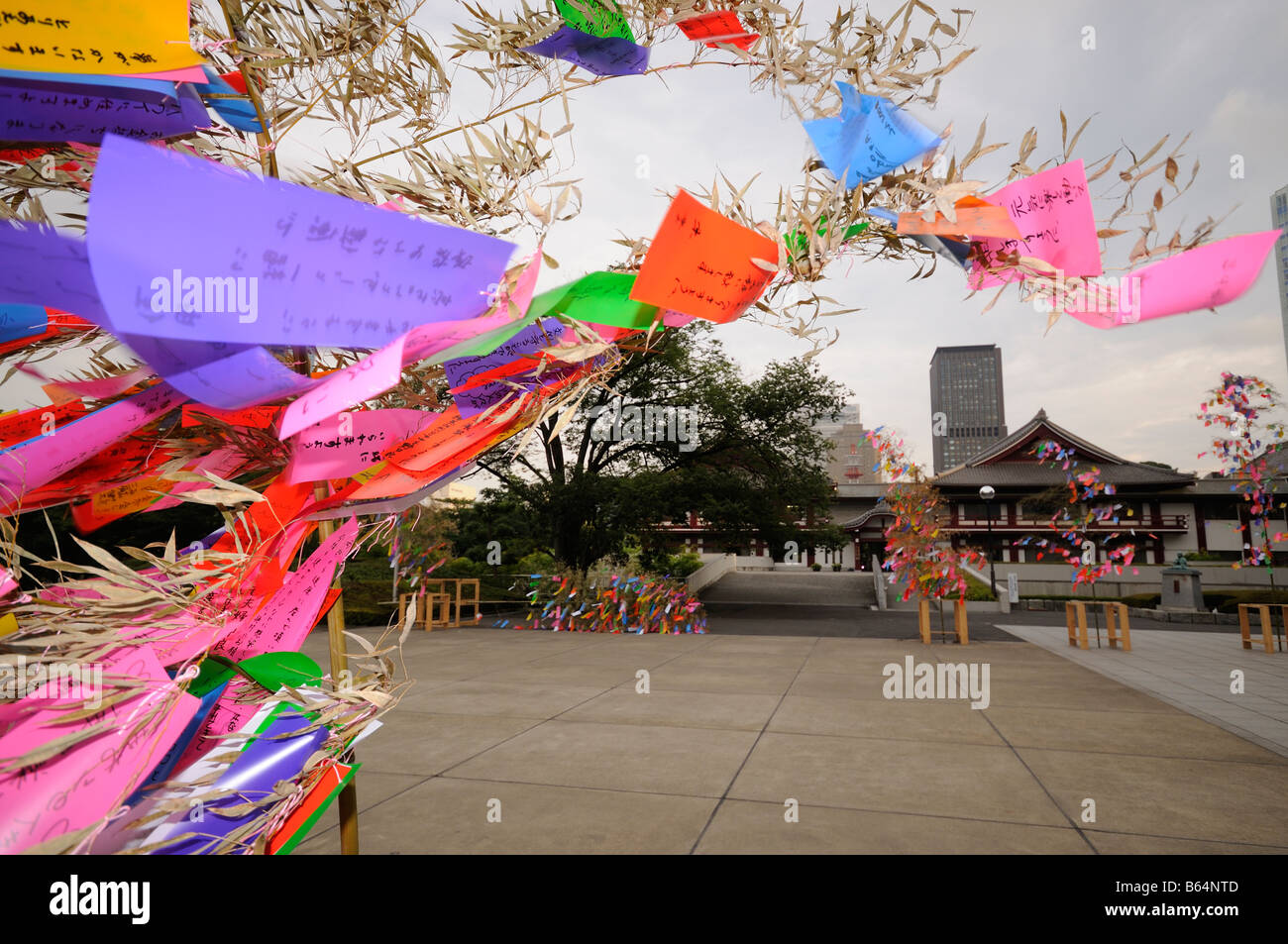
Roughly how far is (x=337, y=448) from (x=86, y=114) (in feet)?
1.54

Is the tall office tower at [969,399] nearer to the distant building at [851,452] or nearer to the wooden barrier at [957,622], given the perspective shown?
the distant building at [851,452]

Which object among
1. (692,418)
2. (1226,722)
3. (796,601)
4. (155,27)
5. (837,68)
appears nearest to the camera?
(155,27)

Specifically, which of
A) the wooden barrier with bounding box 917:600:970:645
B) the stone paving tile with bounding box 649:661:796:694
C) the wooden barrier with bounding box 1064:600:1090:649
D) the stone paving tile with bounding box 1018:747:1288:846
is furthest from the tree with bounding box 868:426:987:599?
the stone paving tile with bounding box 1018:747:1288:846

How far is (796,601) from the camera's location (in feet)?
76.7

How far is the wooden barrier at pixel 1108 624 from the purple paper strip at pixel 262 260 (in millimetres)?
11641

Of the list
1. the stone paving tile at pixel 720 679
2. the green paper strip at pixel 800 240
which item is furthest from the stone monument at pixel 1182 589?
the green paper strip at pixel 800 240

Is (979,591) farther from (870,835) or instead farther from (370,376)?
(370,376)

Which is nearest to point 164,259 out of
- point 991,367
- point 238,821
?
point 238,821

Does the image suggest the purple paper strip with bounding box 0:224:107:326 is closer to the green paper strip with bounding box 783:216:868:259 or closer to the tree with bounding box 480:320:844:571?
the green paper strip with bounding box 783:216:868:259

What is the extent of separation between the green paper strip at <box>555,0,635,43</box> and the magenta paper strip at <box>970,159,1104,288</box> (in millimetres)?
622

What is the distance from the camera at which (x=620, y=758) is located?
4637 mm
